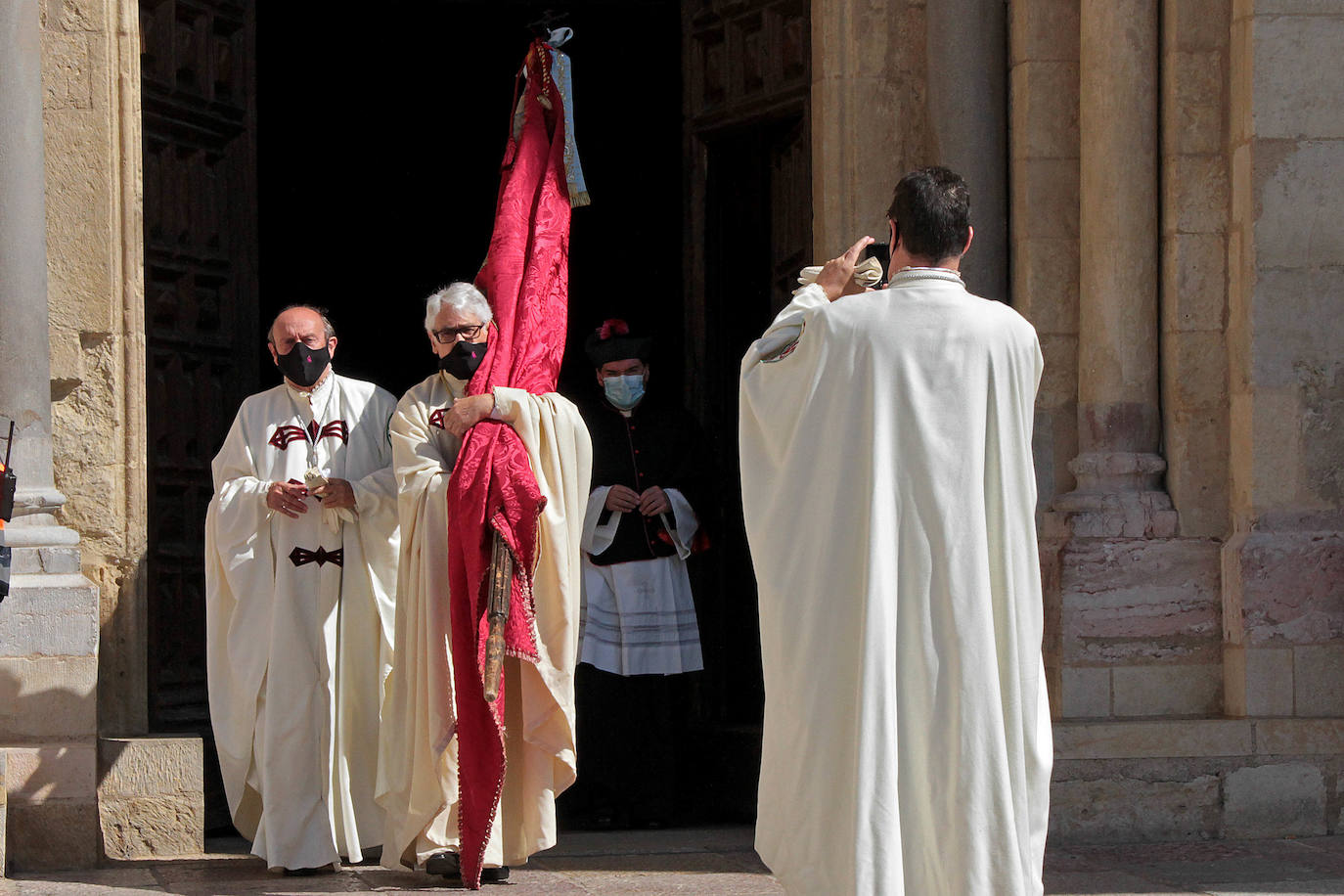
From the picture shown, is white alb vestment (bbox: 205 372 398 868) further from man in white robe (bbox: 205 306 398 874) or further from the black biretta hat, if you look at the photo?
the black biretta hat

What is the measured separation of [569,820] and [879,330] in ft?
12.2

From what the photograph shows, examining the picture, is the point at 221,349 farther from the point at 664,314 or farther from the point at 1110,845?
the point at 1110,845

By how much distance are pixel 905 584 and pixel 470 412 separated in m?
2.26

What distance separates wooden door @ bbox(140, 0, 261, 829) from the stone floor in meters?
1.14

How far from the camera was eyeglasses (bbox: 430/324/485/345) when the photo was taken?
5973 millimetres

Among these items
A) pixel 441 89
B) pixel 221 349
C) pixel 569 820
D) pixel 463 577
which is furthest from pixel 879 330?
pixel 441 89

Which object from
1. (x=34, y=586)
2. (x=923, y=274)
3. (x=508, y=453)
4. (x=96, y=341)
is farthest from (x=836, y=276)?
(x=96, y=341)

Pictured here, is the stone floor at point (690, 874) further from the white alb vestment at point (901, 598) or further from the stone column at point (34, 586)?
the white alb vestment at point (901, 598)

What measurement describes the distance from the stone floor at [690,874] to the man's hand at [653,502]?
1.31 m

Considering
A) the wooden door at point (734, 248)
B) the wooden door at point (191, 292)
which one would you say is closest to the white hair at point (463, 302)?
the wooden door at point (191, 292)

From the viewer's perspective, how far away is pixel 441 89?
425 inches

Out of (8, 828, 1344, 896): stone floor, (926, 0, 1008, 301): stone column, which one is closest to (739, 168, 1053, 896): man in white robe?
(8, 828, 1344, 896): stone floor

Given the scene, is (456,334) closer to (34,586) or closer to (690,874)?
(34,586)

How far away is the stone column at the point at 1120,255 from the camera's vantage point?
255 inches
